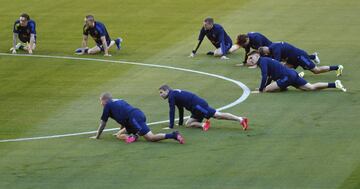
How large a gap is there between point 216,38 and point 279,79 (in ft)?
25.2

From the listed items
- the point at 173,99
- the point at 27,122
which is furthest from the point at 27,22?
the point at 173,99

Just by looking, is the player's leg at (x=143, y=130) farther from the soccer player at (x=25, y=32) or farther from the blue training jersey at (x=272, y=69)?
the soccer player at (x=25, y=32)

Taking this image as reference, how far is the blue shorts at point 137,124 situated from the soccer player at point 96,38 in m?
13.4

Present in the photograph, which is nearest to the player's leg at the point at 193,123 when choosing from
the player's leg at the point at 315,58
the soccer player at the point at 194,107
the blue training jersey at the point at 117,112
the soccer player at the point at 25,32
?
the soccer player at the point at 194,107

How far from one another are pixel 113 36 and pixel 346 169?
865 inches

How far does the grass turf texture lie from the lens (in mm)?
26250

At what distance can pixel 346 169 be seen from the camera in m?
26.4

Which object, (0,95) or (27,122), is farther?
(0,95)

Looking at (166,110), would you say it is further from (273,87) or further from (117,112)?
(117,112)

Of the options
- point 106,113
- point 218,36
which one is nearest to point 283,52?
point 218,36

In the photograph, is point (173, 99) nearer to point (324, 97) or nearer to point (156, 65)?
point (324, 97)

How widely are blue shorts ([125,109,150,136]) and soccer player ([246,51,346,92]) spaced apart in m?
6.34

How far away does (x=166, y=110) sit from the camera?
1316 inches

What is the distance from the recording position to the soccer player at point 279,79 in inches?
1358
